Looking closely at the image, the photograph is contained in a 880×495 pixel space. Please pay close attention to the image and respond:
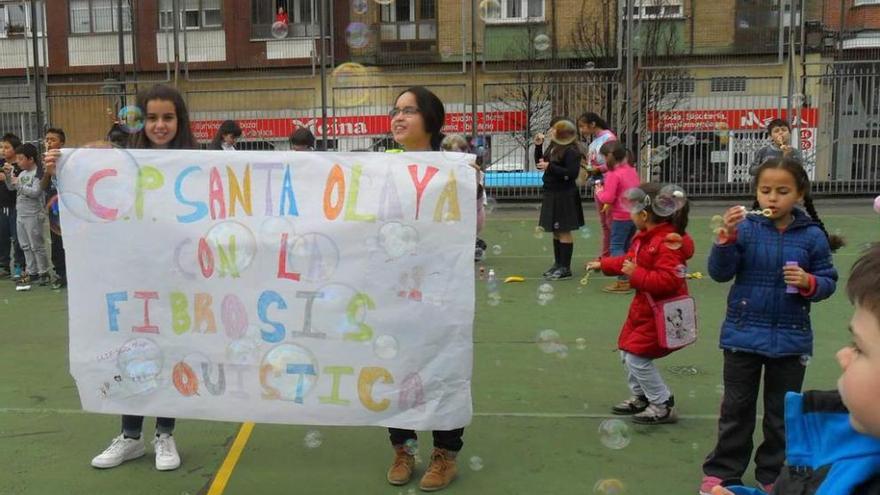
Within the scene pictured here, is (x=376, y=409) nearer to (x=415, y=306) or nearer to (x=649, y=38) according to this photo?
(x=415, y=306)

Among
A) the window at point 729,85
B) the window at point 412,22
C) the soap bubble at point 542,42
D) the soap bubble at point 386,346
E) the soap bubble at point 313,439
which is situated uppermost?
the window at point 412,22

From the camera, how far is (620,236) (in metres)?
8.43

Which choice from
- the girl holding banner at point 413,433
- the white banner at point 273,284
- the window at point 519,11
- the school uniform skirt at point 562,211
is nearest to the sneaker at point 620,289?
the school uniform skirt at point 562,211

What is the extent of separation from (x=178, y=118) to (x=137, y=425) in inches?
57.7

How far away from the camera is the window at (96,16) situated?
2542 cm

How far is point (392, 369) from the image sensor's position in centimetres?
358

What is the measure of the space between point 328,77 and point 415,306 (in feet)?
64.4

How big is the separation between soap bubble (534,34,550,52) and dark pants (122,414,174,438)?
770 inches

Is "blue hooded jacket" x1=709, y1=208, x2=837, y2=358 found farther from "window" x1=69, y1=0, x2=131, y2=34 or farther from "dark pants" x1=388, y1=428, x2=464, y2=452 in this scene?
"window" x1=69, y1=0, x2=131, y2=34

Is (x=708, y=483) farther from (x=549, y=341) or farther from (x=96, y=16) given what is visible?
(x=96, y=16)

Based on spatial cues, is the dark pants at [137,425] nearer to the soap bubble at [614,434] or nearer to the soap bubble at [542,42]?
the soap bubble at [614,434]

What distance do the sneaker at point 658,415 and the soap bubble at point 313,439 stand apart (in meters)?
1.68

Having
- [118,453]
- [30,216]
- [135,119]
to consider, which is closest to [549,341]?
[118,453]

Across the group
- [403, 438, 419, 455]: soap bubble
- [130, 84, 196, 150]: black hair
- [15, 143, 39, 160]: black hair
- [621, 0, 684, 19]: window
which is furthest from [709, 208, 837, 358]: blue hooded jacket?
[621, 0, 684, 19]: window
